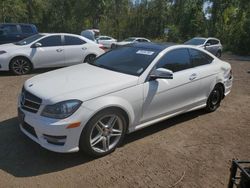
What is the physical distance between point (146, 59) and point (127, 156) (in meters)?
1.64

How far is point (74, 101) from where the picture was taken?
4062mm

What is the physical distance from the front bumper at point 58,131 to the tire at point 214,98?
3191 millimetres

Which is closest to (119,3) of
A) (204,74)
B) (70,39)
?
(70,39)

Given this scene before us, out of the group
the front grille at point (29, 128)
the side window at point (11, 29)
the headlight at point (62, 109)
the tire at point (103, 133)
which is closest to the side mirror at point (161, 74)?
the tire at point (103, 133)

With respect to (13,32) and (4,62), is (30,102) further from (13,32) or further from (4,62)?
(13,32)

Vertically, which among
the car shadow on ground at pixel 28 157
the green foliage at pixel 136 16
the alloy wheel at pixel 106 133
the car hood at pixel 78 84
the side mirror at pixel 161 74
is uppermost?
the side mirror at pixel 161 74

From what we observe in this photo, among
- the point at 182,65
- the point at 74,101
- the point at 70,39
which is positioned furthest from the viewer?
the point at 70,39

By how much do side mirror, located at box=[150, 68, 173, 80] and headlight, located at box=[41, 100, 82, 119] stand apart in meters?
1.37

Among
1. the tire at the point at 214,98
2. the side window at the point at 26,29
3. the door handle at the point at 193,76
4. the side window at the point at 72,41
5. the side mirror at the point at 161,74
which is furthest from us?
the side window at the point at 26,29

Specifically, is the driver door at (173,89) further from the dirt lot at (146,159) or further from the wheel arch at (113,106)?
the dirt lot at (146,159)

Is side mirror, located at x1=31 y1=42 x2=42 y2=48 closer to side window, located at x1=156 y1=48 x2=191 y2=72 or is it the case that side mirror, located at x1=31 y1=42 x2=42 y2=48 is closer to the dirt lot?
the dirt lot

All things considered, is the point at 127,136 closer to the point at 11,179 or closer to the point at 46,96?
the point at 46,96

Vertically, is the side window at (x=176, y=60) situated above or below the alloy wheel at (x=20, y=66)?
above

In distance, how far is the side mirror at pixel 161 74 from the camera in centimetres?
478
